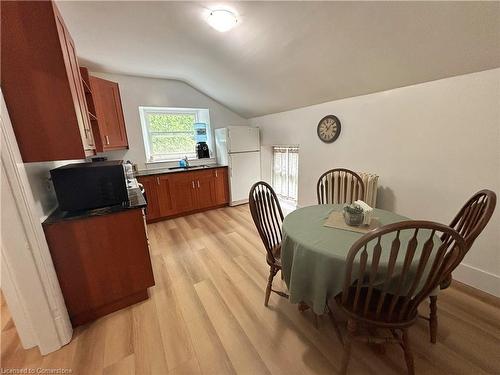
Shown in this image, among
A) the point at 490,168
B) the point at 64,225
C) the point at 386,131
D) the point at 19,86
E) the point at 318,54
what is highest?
the point at 318,54

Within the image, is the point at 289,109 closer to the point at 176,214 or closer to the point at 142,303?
the point at 176,214

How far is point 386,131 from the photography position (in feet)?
7.20

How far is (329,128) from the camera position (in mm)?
2787

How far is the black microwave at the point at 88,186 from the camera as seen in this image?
4.99 feet

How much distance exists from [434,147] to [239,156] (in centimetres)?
284

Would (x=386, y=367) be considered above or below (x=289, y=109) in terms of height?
below

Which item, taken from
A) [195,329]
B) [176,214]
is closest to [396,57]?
[195,329]

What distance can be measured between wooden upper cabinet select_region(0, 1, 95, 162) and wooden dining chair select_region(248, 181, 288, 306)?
126 centimetres

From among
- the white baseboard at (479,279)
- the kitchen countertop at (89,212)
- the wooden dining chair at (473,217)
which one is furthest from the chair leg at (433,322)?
the kitchen countertop at (89,212)

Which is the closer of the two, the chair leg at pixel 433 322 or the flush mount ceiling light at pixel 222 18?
the chair leg at pixel 433 322

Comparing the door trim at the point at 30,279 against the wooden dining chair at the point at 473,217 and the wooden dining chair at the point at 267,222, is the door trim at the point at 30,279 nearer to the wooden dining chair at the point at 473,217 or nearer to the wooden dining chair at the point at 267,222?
the wooden dining chair at the point at 267,222

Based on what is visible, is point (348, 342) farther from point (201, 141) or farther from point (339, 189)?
point (201, 141)

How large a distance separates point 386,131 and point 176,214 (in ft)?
11.1

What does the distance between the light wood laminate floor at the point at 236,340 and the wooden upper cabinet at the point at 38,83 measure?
1313mm
